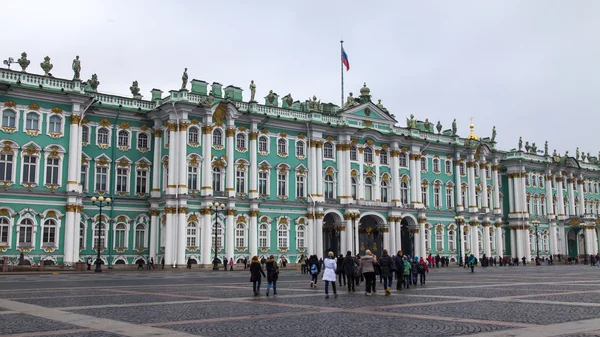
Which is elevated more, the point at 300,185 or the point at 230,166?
the point at 230,166

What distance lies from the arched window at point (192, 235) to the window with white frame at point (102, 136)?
431 inches

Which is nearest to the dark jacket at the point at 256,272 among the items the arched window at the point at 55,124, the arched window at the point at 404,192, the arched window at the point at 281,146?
the arched window at the point at 55,124

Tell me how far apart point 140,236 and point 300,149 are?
1914 centimetres

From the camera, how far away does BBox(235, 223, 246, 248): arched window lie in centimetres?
6094

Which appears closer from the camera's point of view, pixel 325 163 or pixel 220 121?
pixel 220 121

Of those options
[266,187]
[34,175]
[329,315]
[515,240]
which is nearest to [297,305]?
[329,315]

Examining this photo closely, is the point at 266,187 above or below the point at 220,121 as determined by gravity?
below

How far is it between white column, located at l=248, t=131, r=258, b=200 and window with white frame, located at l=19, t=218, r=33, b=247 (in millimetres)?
20371

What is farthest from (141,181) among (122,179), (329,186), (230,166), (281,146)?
(329,186)

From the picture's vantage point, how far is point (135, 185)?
196 ft

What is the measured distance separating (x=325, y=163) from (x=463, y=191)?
22974mm

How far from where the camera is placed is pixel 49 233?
52.4 meters

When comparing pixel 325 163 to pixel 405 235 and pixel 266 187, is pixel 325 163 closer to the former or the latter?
pixel 266 187

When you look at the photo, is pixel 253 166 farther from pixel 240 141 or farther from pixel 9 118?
pixel 9 118
